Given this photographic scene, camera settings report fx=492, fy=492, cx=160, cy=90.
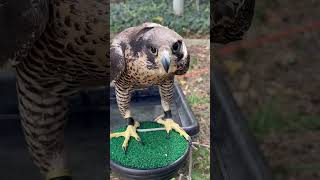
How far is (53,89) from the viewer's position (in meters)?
0.71

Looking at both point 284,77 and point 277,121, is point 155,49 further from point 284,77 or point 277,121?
point 277,121

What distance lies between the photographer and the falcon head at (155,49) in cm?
46

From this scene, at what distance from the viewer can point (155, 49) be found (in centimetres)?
46

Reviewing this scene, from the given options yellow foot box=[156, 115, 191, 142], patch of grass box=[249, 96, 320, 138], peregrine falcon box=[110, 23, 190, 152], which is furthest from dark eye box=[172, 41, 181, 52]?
patch of grass box=[249, 96, 320, 138]

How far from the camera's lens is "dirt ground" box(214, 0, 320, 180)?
753mm

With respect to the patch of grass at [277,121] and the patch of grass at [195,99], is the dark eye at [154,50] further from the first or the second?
the patch of grass at [277,121]

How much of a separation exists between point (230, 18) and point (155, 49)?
0.19m

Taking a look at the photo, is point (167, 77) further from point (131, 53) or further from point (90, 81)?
point (90, 81)

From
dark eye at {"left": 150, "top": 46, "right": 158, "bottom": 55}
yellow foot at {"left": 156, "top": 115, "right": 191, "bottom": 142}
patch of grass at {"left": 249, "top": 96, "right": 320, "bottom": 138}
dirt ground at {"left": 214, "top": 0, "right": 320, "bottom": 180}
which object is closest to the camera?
dark eye at {"left": 150, "top": 46, "right": 158, "bottom": 55}

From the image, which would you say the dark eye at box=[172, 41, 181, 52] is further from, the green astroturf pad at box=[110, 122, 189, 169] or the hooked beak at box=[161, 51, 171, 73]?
the green astroturf pad at box=[110, 122, 189, 169]

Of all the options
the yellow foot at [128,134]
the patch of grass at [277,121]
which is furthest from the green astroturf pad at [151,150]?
the patch of grass at [277,121]

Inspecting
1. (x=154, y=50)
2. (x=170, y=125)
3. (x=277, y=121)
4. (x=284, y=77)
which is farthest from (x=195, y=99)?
(x=277, y=121)

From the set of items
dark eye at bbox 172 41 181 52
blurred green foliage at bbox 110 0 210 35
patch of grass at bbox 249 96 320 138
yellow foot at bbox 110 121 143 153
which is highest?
blurred green foliage at bbox 110 0 210 35

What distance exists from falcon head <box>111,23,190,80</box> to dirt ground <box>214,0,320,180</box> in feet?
0.55
